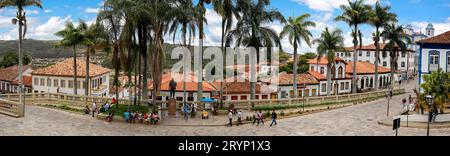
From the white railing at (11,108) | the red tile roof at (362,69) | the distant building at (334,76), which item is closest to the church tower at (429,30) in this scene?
the red tile roof at (362,69)

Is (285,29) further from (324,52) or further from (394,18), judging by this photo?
(394,18)

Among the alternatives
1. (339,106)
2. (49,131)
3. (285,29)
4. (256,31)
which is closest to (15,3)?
(49,131)

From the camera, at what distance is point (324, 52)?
5372cm

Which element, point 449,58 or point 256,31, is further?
point 449,58

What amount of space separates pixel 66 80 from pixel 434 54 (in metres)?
48.0

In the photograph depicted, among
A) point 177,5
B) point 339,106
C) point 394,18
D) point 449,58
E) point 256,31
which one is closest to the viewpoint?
point 177,5

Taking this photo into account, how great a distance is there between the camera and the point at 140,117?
31062mm

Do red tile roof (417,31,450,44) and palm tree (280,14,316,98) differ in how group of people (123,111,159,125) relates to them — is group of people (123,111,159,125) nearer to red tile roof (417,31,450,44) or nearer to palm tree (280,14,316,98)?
palm tree (280,14,316,98)

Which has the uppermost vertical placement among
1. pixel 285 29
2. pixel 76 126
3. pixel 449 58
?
pixel 285 29

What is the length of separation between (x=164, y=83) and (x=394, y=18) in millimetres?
30995

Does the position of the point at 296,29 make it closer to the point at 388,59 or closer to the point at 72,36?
the point at 72,36

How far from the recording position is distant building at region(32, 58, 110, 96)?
6331cm

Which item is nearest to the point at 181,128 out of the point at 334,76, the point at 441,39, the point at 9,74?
the point at 441,39

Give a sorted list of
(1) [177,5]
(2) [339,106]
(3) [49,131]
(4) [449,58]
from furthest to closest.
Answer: (4) [449,58], (2) [339,106], (1) [177,5], (3) [49,131]
